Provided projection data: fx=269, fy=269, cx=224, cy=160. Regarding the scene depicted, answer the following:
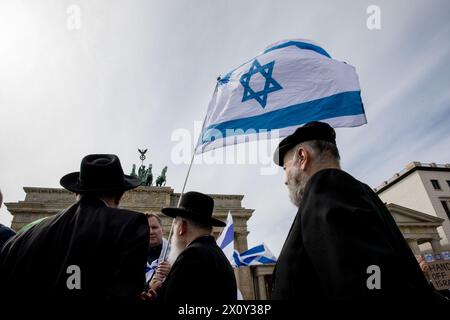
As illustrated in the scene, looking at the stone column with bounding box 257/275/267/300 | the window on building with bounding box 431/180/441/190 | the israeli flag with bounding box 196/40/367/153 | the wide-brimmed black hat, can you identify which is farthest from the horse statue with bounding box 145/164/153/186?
the window on building with bounding box 431/180/441/190

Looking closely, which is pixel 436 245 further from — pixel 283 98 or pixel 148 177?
pixel 283 98

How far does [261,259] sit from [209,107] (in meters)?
8.08

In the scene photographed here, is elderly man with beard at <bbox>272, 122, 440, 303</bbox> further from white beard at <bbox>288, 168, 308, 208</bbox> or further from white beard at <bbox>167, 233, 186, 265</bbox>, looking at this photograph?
white beard at <bbox>167, 233, 186, 265</bbox>

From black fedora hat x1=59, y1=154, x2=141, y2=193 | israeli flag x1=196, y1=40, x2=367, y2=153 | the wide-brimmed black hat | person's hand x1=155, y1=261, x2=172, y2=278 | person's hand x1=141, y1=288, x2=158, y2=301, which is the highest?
israeli flag x1=196, y1=40, x2=367, y2=153

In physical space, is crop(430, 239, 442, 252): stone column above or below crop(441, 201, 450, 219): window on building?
below

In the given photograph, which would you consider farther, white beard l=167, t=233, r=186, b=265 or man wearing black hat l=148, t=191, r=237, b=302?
A: white beard l=167, t=233, r=186, b=265

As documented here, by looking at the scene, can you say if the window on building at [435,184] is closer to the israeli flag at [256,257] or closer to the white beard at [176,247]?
the israeli flag at [256,257]

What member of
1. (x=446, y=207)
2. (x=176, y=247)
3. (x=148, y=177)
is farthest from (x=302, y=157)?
(x=446, y=207)

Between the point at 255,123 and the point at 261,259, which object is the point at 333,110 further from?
the point at 261,259

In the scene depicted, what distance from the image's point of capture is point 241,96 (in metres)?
3.76

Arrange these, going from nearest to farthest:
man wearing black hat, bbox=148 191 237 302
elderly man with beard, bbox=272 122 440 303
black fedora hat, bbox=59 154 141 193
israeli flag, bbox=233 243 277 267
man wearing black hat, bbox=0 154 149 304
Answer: elderly man with beard, bbox=272 122 440 303 < man wearing black hat, bbox=0 154 149 304 < black fedora hat, bbox=59 154 141 193 < man wearing black hat, bbox=148 191 237 302 < israeli flag, bbox=233 243 277 267

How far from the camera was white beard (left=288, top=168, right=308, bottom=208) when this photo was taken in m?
1.78

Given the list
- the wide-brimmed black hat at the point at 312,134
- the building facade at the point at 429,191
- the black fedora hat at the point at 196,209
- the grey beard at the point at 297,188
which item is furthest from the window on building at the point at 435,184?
the grey beard at the point at 297,188

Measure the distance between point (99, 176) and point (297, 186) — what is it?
1407 millimetres
